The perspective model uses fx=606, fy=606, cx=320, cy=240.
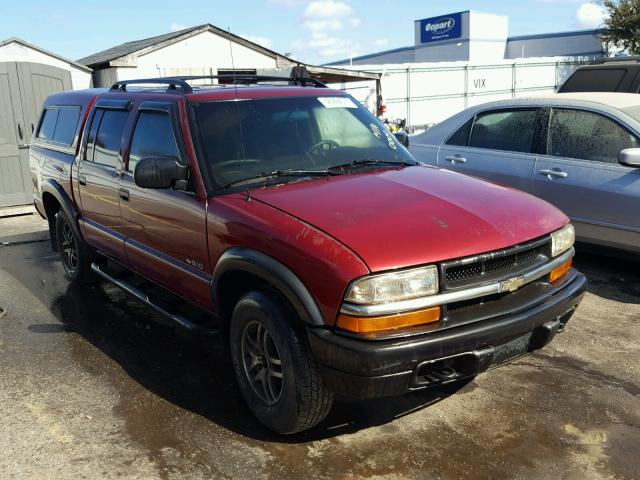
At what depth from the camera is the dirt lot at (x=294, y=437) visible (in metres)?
3.00

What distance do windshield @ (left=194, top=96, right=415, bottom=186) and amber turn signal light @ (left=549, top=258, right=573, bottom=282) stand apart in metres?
1.26

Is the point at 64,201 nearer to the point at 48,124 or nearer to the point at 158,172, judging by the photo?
the point at 48,124

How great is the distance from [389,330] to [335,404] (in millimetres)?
1073

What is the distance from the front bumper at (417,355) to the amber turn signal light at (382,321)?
0.18 feet

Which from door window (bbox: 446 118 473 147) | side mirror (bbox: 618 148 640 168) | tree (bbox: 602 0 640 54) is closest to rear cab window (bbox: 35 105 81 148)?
door window (bbox: 446 118 473 147)

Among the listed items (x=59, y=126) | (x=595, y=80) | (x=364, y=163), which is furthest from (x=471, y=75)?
(x=364, y=163)

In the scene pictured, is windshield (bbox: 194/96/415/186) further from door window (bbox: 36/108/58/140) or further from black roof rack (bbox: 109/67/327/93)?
door window (bbox: 36/108/58/140)

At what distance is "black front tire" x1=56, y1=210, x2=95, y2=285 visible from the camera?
572 centimetres

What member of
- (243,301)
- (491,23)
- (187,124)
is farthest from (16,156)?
(491,23)

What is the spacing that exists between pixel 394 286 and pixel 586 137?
145 inches

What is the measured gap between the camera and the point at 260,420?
10.9ft

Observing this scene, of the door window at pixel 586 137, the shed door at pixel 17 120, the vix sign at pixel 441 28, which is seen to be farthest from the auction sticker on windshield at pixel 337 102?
the vix sign at pixel 441 28

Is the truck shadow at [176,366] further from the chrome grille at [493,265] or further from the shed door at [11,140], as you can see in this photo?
the shed door at [11,140]

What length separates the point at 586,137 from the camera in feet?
18.1
